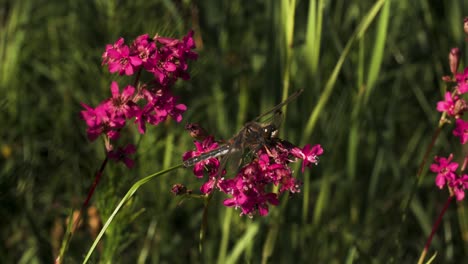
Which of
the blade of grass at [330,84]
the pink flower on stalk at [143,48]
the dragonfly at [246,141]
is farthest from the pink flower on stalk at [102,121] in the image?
the blade of grass at [330,84]

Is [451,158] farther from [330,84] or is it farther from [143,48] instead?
[143,48]

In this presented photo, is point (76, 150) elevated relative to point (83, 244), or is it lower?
elevated

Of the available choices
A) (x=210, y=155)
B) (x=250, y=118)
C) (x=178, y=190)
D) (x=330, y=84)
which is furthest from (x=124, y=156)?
(x=250, y=118)

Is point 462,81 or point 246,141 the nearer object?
point 246,141

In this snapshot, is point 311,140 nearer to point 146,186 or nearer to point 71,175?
point 146,186

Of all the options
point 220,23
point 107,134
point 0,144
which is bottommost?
point 107,134

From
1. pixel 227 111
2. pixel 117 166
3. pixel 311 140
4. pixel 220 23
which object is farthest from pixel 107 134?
pixel 220 23

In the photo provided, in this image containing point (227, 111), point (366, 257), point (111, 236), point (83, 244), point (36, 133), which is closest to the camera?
point (111, 236)

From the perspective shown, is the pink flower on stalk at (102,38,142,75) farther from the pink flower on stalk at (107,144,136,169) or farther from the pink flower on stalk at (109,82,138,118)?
the pink flower on stalk at (107,144,136,169)
